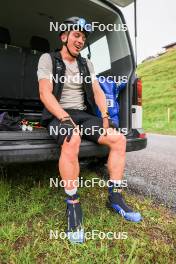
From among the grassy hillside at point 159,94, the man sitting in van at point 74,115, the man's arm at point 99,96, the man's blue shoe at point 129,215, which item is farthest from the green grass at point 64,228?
the grassy hillside at point 159,94

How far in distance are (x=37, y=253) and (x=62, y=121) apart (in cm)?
117

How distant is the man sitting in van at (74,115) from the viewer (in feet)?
9.46

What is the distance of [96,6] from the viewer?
4020mm

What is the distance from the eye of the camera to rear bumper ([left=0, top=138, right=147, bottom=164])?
2910 mm

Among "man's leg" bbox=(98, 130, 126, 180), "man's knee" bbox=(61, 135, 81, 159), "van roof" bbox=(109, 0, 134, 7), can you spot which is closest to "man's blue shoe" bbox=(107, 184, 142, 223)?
"man's leg" bbox=(98, 130, 126, 180)

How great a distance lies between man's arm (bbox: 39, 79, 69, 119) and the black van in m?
0.29

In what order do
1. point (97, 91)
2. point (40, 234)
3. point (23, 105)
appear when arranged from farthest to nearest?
point (23, 105) < point (97, 91) < point (40, 234)

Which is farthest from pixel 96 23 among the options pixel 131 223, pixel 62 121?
pixel 131 223

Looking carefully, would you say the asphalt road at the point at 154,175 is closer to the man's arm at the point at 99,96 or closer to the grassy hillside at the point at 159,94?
the man's arm at the point at 99,96

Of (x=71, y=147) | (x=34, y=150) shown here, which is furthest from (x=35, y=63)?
(x=71, y=147)

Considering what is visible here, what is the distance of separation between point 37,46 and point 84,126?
2538 millimetres

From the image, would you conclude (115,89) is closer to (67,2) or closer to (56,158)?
(56,158)

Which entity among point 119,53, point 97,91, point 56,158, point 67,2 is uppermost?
point 67,2

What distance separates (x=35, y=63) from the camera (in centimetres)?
540
